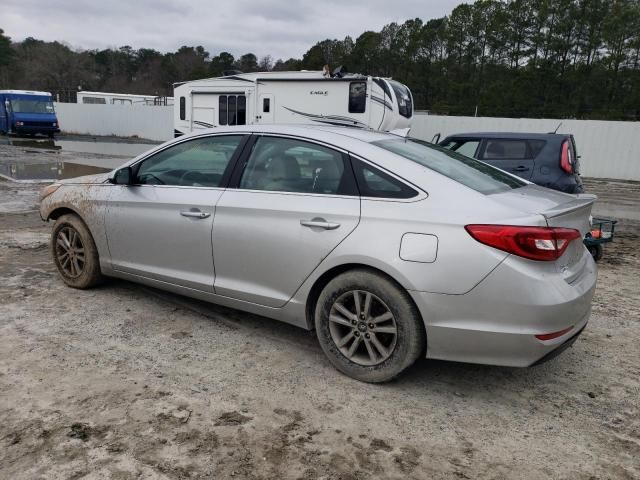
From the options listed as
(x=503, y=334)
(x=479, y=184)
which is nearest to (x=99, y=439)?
(x=503, y=334)

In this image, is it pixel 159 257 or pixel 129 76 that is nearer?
pixel 159 257

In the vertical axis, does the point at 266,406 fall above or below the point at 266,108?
below

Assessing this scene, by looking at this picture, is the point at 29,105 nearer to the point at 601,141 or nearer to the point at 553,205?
the point at 601,141

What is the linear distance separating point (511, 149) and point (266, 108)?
7622 mm

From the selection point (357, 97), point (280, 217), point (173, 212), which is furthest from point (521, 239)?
point (357, 97)

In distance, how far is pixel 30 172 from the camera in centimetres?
1467

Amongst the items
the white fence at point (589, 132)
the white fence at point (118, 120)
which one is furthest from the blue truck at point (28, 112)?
the white fence at point (589, 132)

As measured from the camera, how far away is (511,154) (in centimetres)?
838

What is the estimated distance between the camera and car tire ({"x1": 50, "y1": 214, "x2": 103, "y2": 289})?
4.84 metres

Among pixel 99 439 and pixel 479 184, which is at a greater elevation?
pixel 479 184

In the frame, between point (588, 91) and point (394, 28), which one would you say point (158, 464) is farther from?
point (394, 28)

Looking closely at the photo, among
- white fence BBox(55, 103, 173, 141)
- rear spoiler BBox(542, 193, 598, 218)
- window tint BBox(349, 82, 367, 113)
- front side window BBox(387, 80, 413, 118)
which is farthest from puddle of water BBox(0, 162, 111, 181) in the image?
white fence BBox(55, 103, 173, 141)

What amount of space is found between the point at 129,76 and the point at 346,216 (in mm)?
98984

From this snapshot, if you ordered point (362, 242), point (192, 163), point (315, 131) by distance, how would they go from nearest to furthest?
point (362, 242)
point (315, 131)
point (192, 163)
